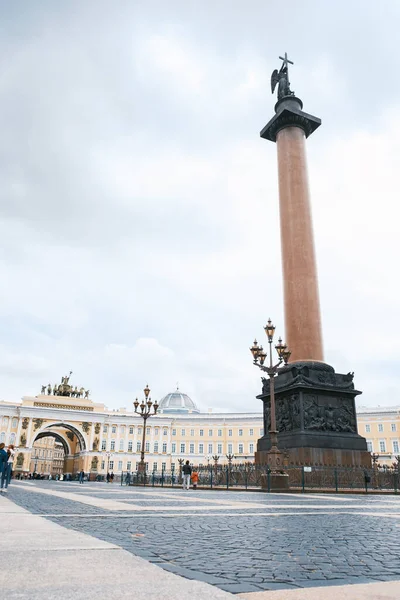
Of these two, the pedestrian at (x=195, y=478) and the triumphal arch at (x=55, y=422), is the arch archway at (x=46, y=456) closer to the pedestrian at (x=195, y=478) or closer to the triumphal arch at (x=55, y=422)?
the triumphal arch at (x=55, y=422)

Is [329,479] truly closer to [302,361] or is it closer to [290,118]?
[302,361]

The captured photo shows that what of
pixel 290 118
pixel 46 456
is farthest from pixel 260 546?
pixel 46 456

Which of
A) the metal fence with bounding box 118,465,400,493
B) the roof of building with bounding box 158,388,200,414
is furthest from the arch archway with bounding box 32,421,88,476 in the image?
the metal fence with bounding box 118,465,400,493

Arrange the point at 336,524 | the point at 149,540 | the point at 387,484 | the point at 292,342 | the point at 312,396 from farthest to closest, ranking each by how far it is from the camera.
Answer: the point at 292,342, the point at 312,396, the point at 387,484, the point at 336,524, the point at 149,540

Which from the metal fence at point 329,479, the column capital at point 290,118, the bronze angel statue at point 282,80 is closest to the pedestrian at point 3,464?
the metal fence at point 329,479

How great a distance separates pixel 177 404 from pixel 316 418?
10350 cm

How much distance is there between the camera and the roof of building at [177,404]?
11994 centimetres

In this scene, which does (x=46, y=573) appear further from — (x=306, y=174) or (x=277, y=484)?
(x=306, y=174)

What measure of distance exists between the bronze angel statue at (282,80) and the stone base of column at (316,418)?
19.7 m

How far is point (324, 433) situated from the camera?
23.0 m

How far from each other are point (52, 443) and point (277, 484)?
145 meters

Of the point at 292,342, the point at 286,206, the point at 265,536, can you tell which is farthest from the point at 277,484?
the point at 286,206

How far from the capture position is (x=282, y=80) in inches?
1388

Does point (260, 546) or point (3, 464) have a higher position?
point (3, 464)
